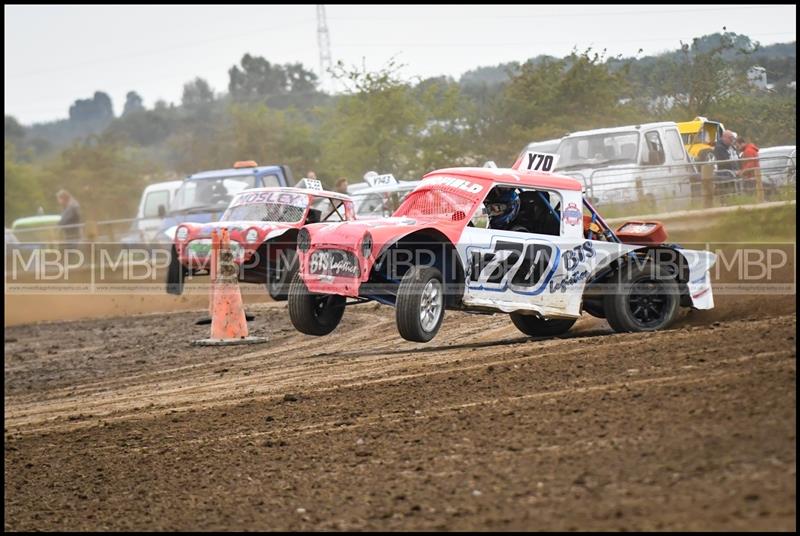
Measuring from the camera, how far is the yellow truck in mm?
18875

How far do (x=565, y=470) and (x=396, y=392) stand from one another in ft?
11.7

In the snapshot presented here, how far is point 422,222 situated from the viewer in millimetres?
11742

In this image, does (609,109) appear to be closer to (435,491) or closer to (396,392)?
(396,392)

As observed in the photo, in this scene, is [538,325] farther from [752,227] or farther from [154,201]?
[154,201]

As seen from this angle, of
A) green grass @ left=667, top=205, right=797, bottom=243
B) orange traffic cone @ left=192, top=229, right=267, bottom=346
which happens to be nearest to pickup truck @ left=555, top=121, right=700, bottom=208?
green grass @ left=667, top=205, right=797, bottom=243

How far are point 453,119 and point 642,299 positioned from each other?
2190 cm

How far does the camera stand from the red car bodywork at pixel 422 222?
37.8ft

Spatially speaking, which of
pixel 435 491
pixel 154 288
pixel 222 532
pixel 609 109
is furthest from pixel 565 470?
pixel 154 288

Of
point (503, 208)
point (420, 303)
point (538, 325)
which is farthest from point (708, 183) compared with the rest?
point (420, 303)

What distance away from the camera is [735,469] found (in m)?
5.87

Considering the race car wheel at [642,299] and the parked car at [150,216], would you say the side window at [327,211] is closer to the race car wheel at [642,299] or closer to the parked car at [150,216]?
the race car wheel at [642,299]

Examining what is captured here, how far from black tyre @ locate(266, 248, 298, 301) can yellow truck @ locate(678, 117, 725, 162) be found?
6.60 m

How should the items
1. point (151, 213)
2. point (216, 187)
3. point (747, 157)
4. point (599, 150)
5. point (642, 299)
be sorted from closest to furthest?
point (642, 299)
point (747, 157)
point (599, 150)
point (216, 187)
point (151, 213)

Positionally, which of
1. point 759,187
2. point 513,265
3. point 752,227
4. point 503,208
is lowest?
point 513,265
